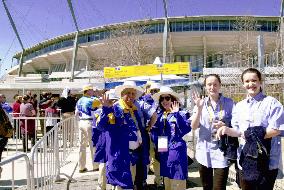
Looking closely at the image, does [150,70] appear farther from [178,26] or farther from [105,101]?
[178,26]

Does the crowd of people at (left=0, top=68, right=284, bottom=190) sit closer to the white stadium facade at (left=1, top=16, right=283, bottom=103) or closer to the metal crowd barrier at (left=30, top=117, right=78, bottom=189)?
the metal crowd barrier at (left=30, top=117, right=78, bottom=189)

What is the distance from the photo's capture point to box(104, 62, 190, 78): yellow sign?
1180 centimetres

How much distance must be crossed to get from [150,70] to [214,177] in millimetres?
8977

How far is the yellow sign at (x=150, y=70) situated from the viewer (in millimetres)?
11805

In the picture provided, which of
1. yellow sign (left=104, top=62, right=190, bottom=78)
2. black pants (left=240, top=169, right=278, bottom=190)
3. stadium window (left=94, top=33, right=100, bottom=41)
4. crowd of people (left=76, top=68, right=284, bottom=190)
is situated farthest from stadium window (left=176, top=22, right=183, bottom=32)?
black pants (left=240, top=169, right=278, bottom=190)

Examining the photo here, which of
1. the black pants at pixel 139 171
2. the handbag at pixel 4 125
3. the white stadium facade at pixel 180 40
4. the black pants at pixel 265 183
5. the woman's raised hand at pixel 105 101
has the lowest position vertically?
the black pants at pixel 139 171

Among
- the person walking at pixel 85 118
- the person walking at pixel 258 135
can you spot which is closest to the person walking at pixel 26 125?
the person walking at pixel 85 118

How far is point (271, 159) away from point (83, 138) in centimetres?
510

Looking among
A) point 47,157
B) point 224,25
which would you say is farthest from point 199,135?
point 224,25

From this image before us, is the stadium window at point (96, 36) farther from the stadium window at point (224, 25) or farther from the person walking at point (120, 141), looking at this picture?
the person walking at point (120, 141)

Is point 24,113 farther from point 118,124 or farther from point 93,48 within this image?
point 93,48

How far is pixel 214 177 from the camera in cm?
383

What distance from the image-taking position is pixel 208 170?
3887mm

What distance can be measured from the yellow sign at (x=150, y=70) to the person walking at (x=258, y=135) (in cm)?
823
